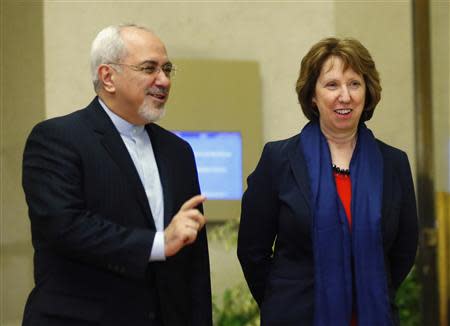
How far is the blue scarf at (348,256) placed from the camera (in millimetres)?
2660

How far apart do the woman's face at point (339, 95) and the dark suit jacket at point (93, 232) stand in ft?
1.95

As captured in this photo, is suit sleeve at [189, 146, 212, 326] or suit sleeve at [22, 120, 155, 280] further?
suit sleeve at [189, 146, 212, 326]

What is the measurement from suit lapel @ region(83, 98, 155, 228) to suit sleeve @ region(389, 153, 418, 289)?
919 mm

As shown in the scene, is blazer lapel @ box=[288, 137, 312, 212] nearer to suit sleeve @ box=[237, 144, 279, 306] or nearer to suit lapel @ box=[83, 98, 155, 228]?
suit sleeve @ box=[237, 144, 279, 306]

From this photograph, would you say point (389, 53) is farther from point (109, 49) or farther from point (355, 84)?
point (109, 49)

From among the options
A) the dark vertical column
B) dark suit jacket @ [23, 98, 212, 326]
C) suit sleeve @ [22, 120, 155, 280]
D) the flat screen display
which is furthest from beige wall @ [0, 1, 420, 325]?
suit sleeve @ [22, 120, 155, 280]

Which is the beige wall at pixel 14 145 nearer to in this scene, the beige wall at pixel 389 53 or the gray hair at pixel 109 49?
the beige wall at pixel 389 53

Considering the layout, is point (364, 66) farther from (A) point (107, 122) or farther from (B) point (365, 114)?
(A) point (107, 122)

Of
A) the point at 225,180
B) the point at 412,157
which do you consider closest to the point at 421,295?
the point at 412,157

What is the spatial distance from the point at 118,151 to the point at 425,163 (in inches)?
78.6

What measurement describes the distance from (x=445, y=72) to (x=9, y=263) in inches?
104

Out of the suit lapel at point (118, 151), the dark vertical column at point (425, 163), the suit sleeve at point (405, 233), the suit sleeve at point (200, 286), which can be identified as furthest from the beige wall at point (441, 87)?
the suit lapel at point (118, 151)

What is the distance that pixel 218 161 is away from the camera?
4742mm

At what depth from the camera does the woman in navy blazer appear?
8.80 ft
